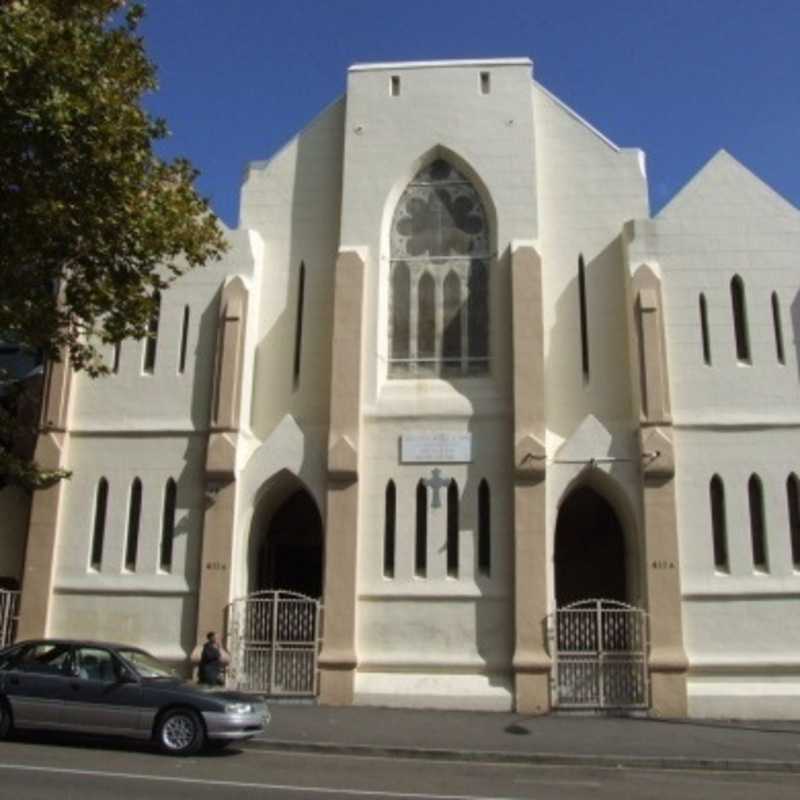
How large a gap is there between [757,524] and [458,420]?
20.5ft

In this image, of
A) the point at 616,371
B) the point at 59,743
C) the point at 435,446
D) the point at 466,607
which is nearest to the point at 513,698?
the point at 466,607

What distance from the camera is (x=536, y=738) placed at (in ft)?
48.0

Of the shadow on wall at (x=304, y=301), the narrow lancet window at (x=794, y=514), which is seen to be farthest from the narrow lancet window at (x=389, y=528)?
the narrow lancet window at (x=794, y=514)

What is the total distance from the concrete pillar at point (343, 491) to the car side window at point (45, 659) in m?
6.64

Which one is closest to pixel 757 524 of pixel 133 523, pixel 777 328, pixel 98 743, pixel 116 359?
pixel 777 328

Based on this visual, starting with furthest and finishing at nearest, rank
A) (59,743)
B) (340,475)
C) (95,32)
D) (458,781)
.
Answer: (340,475)
(95,32)
(59,743)
(458,781)

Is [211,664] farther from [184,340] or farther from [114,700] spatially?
[184,340]

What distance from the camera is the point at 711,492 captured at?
761 inches

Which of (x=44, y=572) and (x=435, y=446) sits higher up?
(x=435, y=446)

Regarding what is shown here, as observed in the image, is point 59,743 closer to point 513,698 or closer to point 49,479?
point 49,479

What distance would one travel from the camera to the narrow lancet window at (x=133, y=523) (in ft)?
66.6

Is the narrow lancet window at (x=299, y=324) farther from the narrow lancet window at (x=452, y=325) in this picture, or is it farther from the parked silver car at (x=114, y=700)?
the parked silver car at (x=114, y=700)

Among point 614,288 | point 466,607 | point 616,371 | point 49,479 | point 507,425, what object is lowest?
point 466,607

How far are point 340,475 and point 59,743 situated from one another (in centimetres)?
822
